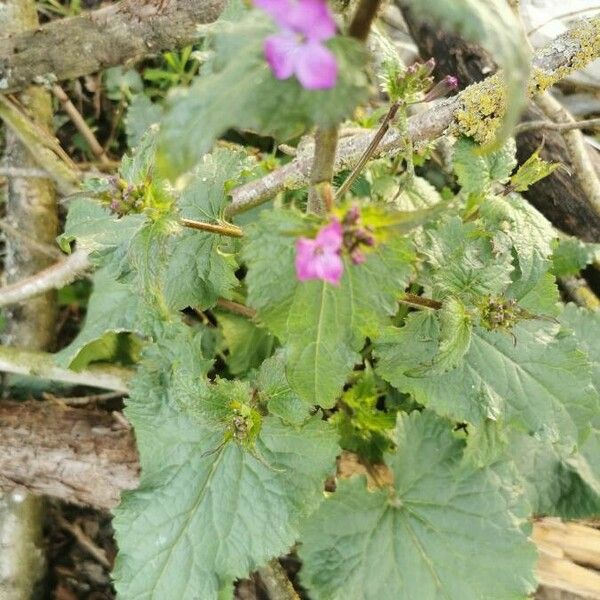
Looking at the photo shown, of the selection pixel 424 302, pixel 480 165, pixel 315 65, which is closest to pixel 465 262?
pixel 424 302

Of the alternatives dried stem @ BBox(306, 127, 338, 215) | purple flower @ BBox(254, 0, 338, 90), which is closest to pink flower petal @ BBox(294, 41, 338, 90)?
purple flower @ BBox(254, 0, 338, 90)

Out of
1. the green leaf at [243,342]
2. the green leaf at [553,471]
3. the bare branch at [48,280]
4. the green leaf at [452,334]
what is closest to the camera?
the green leaf at [452,334]

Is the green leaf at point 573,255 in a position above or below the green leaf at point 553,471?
above

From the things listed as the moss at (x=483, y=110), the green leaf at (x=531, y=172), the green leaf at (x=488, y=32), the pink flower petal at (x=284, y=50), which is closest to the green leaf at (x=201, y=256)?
the moss at (x=483, y=110)

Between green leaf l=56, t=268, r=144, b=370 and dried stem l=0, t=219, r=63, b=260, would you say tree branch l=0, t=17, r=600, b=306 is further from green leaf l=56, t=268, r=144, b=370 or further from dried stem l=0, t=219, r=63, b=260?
dried stem l=0, t=219, r=63, b=260

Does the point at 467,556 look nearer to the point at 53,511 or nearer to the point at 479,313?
the point at 479,313

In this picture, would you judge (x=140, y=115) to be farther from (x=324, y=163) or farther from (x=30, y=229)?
(x=324, y=163)

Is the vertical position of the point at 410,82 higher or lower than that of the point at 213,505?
higher

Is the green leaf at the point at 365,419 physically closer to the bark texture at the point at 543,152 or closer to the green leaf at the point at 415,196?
the green leaf at the point at 415,196
